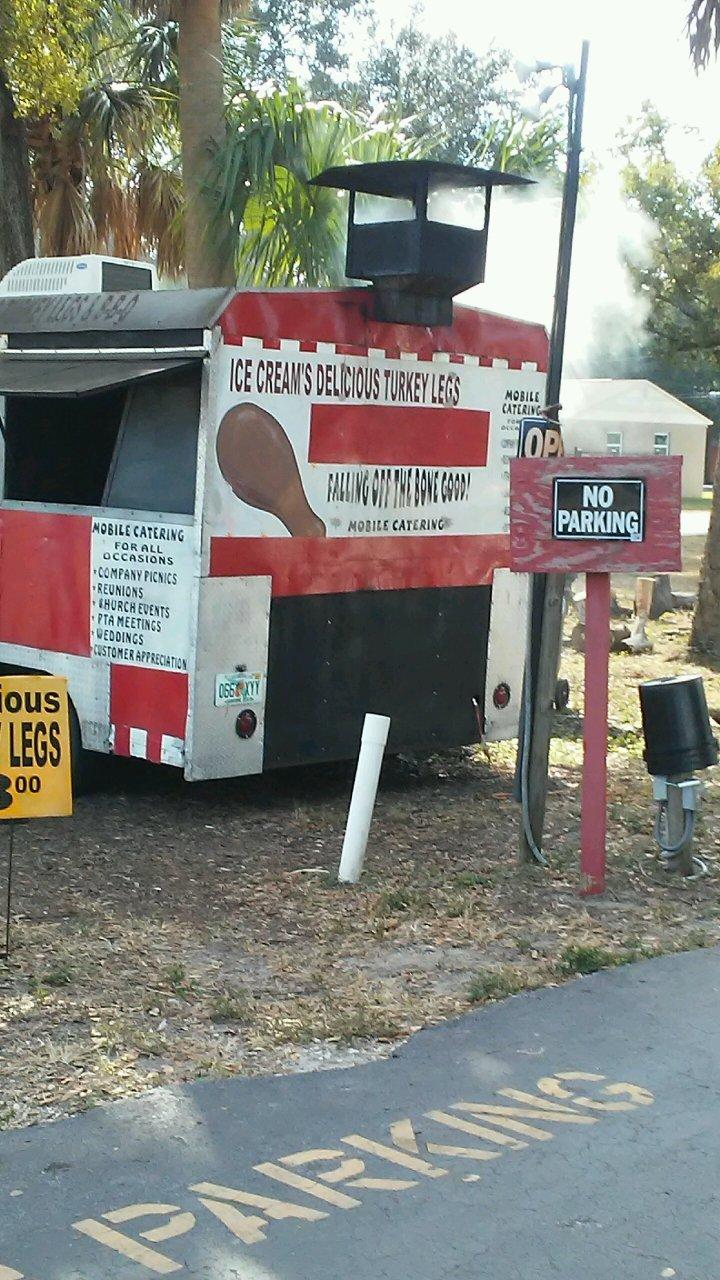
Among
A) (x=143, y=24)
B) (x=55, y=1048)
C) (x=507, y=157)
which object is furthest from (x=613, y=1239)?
(x=143, y=24)

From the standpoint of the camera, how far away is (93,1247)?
3963 mm

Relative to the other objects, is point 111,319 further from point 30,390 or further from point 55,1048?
point 55,1048

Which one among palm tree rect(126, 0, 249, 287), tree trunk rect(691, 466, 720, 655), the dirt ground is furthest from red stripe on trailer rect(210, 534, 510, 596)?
tree trunk rect(691, 466, 720, 655)

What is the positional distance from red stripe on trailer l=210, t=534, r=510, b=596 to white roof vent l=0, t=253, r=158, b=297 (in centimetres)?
184

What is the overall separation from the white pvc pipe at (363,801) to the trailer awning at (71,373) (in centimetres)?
202

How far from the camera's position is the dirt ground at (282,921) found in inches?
215

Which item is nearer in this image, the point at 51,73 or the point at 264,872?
the point at 264,872

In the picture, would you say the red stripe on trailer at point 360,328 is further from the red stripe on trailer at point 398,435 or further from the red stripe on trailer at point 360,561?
the red stripe on trailer at point 360,561

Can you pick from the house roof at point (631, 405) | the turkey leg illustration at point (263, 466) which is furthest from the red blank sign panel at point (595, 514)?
the house roof at point (631, 405)

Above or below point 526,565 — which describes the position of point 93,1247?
below

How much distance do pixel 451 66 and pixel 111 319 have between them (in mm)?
42132

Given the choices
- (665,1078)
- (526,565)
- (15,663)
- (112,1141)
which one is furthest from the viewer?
(15,663)

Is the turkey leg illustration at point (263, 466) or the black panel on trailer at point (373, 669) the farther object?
the black panel on trailer at point (373, 669)

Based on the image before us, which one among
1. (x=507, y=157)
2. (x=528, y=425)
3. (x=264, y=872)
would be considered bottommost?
(x=264, y=872)
